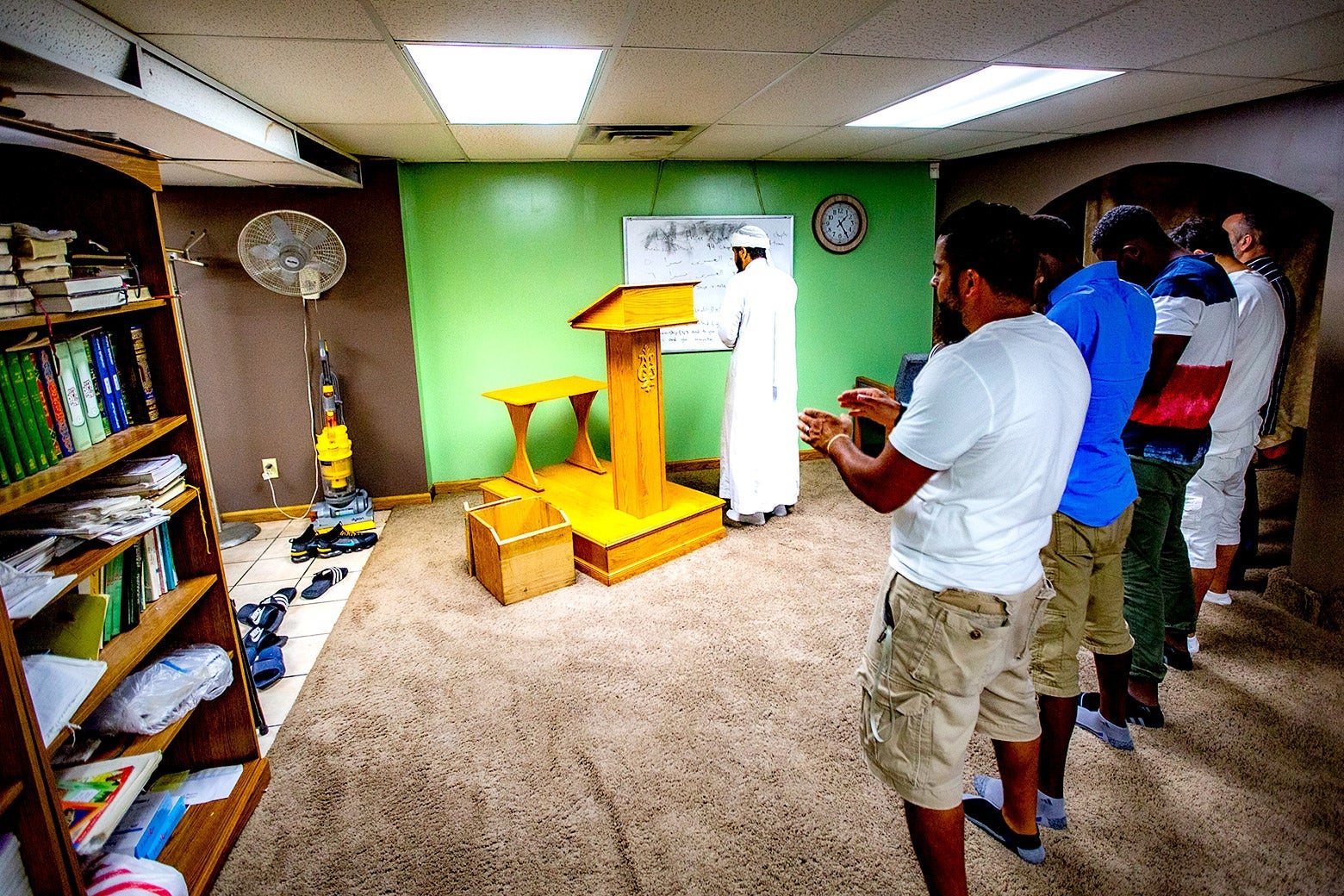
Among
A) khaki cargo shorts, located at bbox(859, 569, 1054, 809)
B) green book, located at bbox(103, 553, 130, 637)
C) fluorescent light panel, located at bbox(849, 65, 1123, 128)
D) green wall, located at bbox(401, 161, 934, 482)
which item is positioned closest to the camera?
khaki cargo shorts, located at bbox(859, 569, 1054, 809)

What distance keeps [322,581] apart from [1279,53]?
14.6ft

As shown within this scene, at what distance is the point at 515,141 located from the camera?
12.2ft

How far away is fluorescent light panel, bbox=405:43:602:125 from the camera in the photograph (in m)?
2.23

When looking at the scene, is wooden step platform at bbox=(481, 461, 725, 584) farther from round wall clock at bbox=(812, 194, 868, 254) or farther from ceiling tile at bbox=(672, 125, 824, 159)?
round wall clock at bbox=(812, 194, 868, 254)

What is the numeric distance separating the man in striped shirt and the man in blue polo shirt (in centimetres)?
29

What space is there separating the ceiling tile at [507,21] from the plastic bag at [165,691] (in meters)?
1.79

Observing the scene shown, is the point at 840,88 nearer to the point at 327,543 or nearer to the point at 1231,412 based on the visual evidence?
the point at 1231,412

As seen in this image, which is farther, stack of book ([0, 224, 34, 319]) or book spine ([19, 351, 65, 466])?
book spine ([19, 351, 65, 466])

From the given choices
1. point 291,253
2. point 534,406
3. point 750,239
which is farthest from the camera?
point 534,406

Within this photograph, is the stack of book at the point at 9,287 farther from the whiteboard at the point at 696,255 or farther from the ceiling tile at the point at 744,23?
the whiteboard at the point at 696,255

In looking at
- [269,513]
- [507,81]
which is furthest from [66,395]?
[269,513]

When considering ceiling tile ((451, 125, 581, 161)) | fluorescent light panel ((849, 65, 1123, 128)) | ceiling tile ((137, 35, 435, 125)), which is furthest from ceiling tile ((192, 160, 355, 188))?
fluorescent light panel ((849, 65, 1123, 128))

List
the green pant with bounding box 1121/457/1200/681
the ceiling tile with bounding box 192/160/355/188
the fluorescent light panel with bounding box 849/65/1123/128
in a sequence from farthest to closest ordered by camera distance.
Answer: the ceiling tile with bounding box 192/160/355/188 → the fluorescent light panel with bounding box 849/65/1123/128 → the green pant with bounding box 1121/457/1200/681

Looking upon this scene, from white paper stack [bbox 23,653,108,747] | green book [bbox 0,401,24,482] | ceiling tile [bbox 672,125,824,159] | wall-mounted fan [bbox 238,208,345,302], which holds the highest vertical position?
ceiling tile [bbox 672,125,824,159]
